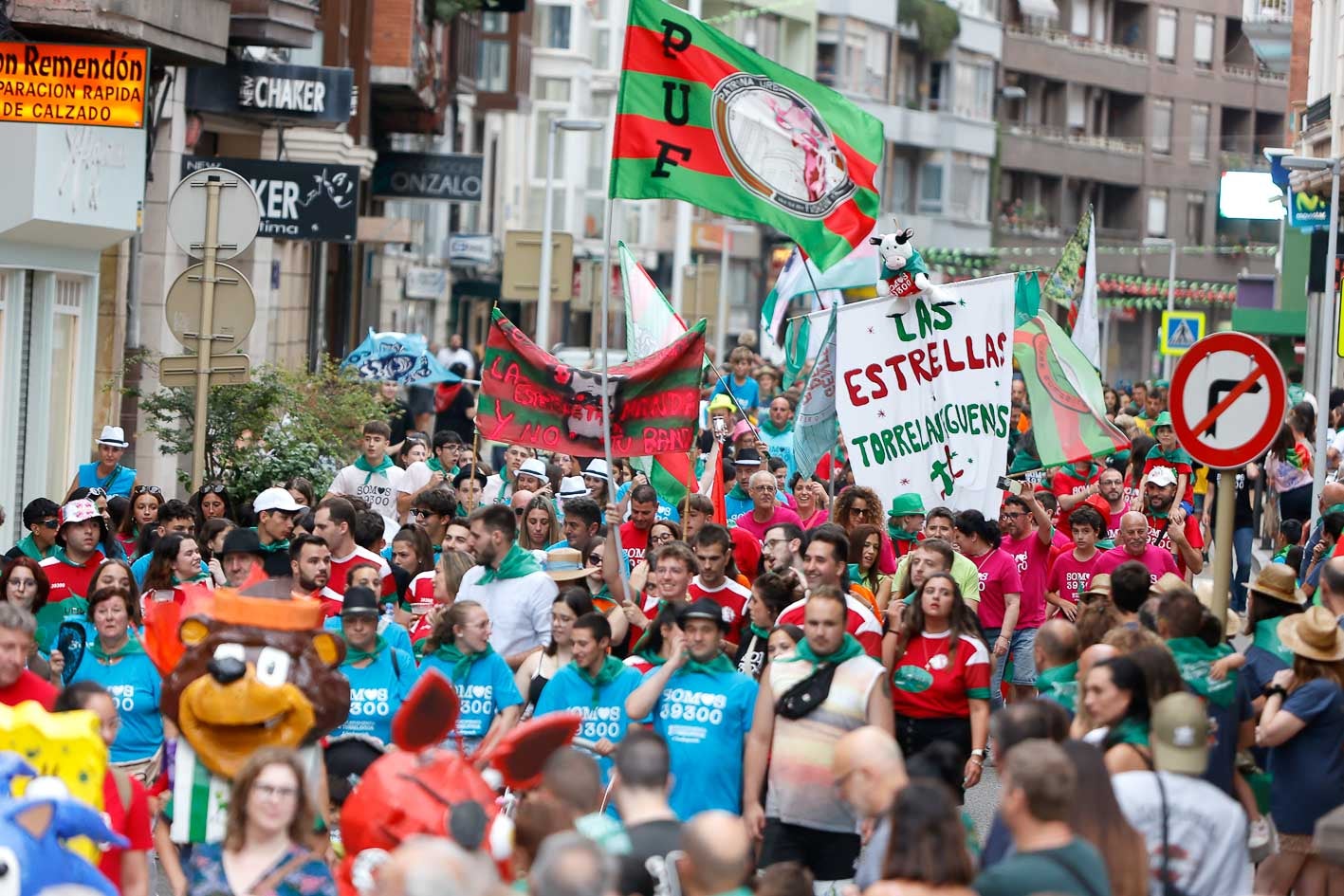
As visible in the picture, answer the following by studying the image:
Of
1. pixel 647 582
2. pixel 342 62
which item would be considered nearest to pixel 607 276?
pixel 647 582

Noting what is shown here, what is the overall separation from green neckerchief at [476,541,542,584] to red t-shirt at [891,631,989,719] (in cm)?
195

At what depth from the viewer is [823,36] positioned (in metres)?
77.1

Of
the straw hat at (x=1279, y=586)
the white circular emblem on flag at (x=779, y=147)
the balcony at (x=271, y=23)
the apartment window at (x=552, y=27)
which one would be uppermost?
the apartment window at (x=552, y=27)

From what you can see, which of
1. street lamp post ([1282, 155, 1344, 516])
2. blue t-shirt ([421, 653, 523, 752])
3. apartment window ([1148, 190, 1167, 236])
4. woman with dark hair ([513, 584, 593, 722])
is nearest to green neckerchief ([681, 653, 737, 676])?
woman with dark hair ([513, 584, 593, 722])

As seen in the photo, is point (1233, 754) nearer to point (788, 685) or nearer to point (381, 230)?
point (788, 685)

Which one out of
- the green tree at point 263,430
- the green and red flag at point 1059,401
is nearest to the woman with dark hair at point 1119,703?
the green and red flag at point 1059,401

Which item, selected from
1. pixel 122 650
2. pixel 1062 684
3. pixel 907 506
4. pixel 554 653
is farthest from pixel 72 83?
pixel 1062 684

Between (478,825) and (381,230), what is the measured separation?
30.8m

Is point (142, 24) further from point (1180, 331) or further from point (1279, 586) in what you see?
point (1180, 331)

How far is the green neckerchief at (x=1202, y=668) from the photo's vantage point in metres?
9.55

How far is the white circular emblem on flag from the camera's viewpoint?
1612cm

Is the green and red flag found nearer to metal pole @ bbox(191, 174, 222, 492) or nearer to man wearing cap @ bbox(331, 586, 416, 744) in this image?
metal pole @ bbox(191, 174, 222, 492)

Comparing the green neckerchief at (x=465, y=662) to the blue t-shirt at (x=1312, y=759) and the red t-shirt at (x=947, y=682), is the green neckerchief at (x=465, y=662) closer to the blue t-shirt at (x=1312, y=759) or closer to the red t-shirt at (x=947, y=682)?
the red t-shirt at (x=947, y=682)

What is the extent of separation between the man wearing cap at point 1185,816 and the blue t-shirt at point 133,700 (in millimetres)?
4592
